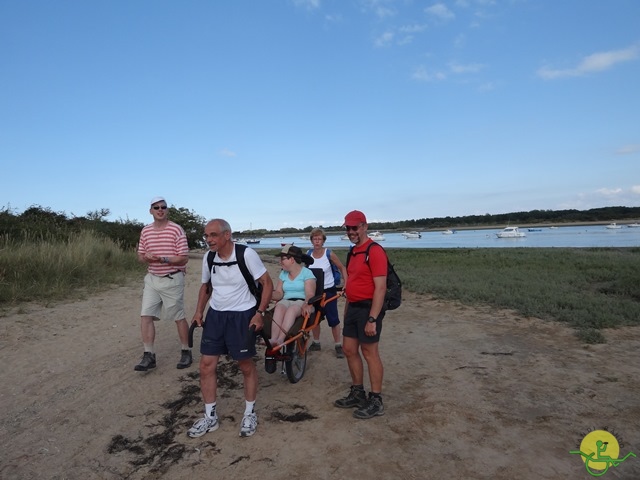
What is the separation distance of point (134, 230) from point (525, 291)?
1578 cm

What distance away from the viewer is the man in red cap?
3.59 meters

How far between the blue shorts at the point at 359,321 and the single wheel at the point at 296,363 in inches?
37.0

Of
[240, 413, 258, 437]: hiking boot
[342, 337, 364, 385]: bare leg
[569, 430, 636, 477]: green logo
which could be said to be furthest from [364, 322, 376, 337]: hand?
[569, 430, 636, 477]: green logo

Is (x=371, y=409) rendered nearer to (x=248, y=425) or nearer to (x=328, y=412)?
(x=328, y=412)

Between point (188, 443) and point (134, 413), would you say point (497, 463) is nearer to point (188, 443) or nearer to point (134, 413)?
point (188, 443)

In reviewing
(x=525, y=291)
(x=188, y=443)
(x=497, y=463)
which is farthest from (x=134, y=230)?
(x=497, y=463)

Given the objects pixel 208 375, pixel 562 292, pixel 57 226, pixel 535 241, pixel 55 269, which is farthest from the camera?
pixel 535 241

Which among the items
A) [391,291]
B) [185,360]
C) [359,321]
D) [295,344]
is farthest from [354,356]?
[185,360]

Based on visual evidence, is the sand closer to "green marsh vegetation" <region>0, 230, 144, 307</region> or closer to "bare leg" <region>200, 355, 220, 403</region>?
"bare leg" <region>200, 355, 220, 403</region>

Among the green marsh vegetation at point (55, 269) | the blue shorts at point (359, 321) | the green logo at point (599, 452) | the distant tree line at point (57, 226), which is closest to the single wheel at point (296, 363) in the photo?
the blue shorts at point (359, 321)

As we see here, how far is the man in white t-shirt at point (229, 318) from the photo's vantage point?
11.0 ft

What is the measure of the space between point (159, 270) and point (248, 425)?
90.3 inches

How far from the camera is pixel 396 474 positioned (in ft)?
9.20

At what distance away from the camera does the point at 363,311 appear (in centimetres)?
374
